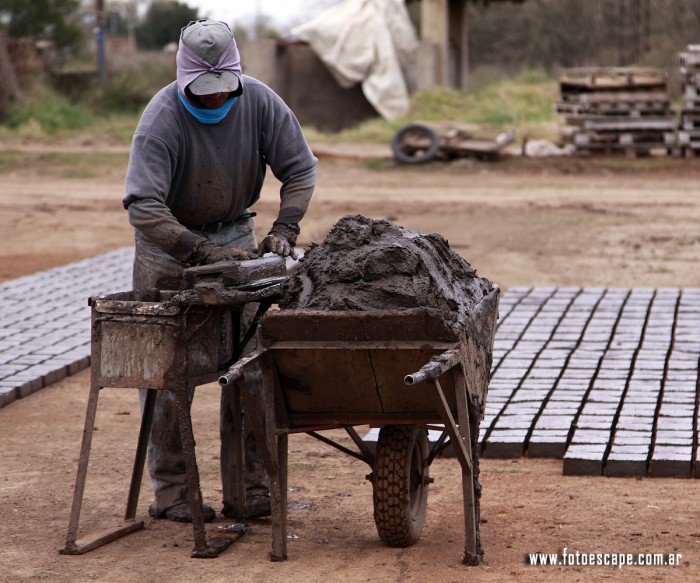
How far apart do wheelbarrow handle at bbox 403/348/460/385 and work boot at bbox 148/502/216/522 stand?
143cm

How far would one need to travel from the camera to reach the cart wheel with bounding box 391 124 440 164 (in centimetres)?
1963

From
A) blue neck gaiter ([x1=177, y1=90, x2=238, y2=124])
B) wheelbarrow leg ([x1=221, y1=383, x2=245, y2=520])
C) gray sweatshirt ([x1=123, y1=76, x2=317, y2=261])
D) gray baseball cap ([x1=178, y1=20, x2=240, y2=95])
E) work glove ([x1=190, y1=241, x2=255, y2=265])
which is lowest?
wheelbarrow leg ([x1=221, y1=383, x2=245, y2=520])

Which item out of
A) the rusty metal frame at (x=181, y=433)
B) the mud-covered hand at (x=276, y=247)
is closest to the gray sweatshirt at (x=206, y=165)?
the mud-covered hand at (x=276, y=247)

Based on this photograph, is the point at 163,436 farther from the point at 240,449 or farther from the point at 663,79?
the point at 663,79

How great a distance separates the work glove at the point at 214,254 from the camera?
446 centimetres

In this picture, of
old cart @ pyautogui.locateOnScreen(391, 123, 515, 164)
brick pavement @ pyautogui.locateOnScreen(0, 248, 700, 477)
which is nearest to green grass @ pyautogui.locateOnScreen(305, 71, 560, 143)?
old cart @ pyautogui.locateOnScreen(391, 123, 515, 164)

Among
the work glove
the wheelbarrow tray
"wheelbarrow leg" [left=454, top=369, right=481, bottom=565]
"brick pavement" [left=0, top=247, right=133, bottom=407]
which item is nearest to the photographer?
the wheelbarrow tray

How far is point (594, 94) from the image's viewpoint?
20.0m

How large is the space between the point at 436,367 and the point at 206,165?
1601 mm

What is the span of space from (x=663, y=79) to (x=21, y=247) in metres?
12.5

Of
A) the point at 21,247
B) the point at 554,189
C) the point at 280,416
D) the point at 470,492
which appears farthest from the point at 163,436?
the point at 554,189

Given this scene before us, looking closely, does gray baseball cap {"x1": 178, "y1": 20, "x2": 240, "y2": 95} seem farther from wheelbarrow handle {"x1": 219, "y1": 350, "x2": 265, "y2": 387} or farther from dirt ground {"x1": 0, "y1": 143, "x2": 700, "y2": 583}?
dirt ground {"x1": 0, "y1": 143, "x2": 700, "y2": 583}

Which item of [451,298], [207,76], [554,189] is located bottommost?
[554,189]

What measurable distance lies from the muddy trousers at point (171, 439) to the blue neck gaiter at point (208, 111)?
51cm
